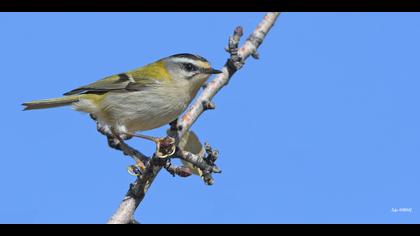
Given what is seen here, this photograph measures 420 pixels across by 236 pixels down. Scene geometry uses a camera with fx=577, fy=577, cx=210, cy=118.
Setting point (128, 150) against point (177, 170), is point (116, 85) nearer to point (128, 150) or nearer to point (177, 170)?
point (128, 150)

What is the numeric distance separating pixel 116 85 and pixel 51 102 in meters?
0.65

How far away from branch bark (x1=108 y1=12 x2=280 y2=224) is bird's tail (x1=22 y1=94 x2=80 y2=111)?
1424mm

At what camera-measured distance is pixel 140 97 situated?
5477mm

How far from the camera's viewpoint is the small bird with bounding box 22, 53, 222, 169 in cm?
532

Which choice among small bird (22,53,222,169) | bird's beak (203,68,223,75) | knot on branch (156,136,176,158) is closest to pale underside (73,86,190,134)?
small bird (22,53,222,169)

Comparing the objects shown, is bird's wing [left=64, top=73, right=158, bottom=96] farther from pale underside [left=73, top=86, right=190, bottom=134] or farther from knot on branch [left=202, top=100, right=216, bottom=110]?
knot on branch [left=202, top=100, right=216, bottom=110]

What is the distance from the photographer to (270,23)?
541 centimetres

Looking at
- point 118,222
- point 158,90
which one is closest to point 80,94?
point 158,90

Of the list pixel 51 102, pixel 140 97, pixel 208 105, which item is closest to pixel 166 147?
pixel 208 105

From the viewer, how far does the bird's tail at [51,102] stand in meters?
5.51

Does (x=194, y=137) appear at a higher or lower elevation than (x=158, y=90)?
lower

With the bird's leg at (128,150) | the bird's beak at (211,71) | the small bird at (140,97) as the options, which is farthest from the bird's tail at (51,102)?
the bird's beak at (211,71)

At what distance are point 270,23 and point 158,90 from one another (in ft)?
4.06
